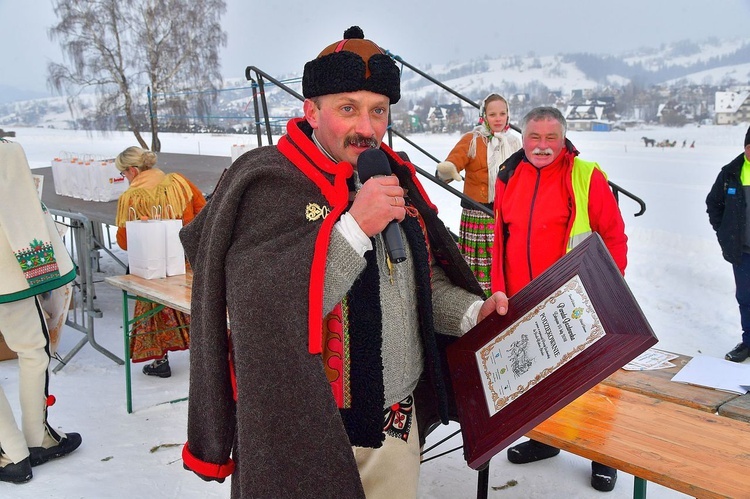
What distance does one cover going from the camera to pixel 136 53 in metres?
18.2

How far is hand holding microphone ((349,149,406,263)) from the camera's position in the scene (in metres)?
1.28

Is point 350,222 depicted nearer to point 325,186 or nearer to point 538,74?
point 325,186

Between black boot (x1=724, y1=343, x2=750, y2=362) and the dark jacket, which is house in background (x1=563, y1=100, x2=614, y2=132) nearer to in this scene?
the dark jacket

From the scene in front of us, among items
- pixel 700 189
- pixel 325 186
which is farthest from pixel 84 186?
pixel 700 189

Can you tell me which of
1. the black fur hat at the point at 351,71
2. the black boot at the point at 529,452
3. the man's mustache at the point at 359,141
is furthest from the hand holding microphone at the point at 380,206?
the black boot at the point at 529,452

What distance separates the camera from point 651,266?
23.1 feet

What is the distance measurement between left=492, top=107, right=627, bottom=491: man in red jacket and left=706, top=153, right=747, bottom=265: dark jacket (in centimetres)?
198

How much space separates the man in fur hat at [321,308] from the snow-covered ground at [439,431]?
1610 millimetres

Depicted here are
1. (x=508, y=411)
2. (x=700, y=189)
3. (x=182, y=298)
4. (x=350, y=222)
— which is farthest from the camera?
(x=700, y=189)

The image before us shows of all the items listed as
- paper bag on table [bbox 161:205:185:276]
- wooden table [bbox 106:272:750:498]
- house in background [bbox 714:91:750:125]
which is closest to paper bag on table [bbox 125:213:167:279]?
paper bag on table [bbox 161:205:185:276]

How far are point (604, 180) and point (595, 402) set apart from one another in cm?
141

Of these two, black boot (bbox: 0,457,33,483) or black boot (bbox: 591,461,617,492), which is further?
black boot (bbox: 0,457,33,483)

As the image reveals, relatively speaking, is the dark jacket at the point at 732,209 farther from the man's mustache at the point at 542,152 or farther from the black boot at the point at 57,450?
the black boot at the point at 57,450

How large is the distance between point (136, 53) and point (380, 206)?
63.5 feet
